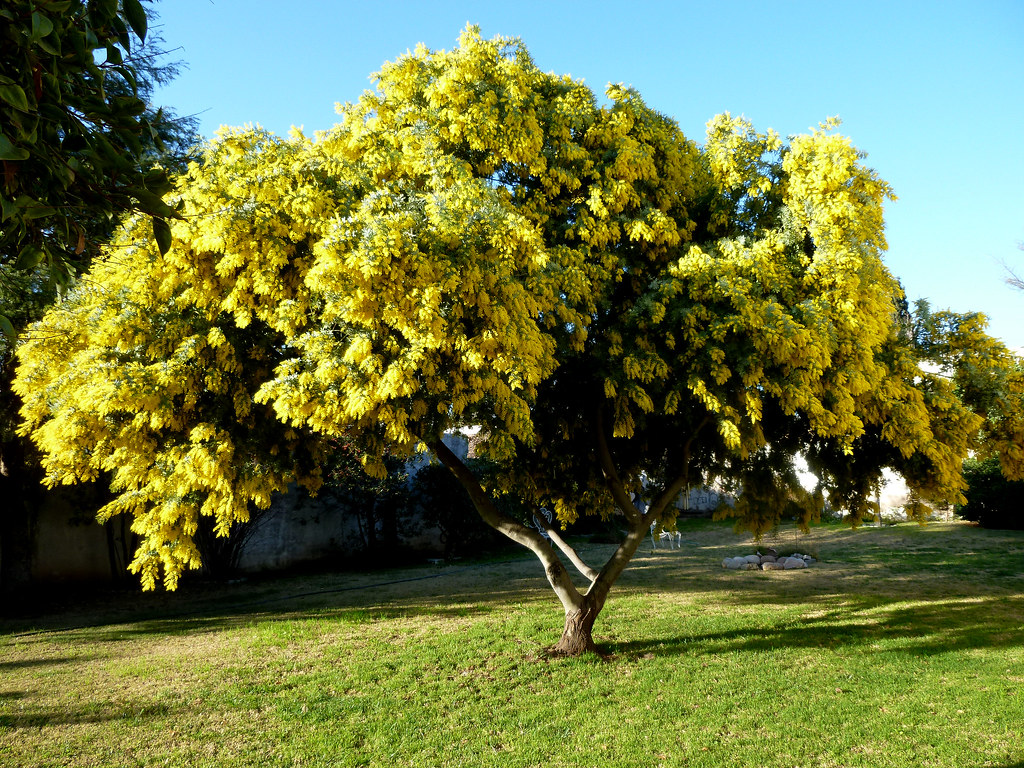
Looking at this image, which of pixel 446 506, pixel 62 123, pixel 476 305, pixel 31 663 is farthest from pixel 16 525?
pixel 62 123

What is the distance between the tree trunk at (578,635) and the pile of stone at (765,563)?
26.8ft

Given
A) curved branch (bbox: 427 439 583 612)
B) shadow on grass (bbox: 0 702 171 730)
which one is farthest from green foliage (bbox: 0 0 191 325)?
curved branch (bbox: 427 439 583 612)

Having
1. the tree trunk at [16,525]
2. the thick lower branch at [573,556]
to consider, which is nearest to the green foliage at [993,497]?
the thick lower branch at [573,556]

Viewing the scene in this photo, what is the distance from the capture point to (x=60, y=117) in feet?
6.68

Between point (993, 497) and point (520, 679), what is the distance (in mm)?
18529

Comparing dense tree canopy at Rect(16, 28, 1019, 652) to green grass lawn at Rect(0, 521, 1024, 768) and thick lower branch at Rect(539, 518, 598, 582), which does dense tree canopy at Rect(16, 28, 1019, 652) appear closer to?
thick lower branch at Rect(539, 518, 598, 582)

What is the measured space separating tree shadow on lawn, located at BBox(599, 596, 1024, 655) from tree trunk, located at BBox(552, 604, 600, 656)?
315mm

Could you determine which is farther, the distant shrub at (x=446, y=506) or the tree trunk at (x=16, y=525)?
the distant shrub at (x=446, y=506)

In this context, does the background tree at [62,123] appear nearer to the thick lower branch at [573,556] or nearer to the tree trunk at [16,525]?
the thick lower branch at [573,556]

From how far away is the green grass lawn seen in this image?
5.39 meters

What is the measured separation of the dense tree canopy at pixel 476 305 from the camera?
5.74m

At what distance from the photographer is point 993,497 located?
64.3 feet

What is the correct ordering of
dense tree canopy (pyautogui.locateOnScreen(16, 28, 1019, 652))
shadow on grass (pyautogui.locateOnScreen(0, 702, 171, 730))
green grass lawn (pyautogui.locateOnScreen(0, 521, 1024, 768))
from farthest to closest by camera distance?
shadow on grass (pyautogui.locateOnScreen(0, 702, 171, 730)) < dense tree canopy (pyautogui.locateOnScreen(16, 28, 1019, 652)) < green grass lawn (pyautogui.locateOnScreen(0, 521, 1024, 768))

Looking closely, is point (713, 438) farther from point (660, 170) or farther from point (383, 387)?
point (383, 387)
